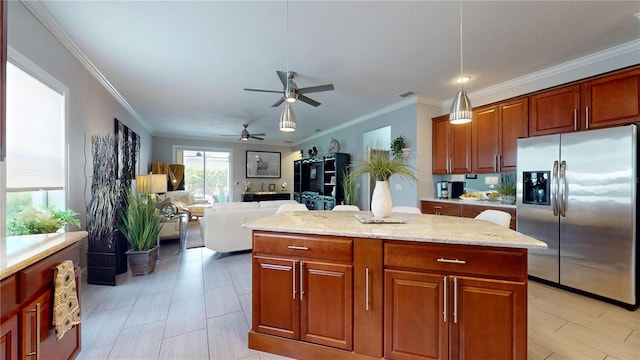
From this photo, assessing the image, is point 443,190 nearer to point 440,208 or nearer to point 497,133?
point 440,208

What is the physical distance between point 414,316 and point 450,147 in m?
3.33

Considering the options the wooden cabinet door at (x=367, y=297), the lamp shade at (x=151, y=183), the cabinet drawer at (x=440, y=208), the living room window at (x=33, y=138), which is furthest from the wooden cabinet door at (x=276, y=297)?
the lamp shade at (x=151, y=183)

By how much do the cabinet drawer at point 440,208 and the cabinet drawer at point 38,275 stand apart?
161 inches

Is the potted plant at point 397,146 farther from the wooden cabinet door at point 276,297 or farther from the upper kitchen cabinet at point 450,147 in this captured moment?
the wooden cabinet door at point 276,297

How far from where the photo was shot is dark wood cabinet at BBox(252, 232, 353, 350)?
5.39 feet

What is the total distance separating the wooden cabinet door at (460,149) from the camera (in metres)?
3.89

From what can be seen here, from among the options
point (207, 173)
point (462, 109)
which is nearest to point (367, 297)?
point (462, 109)

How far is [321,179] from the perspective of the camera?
690 cm

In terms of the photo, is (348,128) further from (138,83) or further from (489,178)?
(138,83)

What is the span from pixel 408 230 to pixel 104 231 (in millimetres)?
3237

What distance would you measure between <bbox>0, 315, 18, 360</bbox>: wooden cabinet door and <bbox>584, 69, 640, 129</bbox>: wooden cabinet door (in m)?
4.60

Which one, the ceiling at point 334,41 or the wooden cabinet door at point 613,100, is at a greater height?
the ceiling at point 334,41

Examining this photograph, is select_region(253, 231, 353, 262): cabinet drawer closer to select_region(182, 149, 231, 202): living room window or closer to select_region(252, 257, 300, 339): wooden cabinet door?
select_region(252, 257, 300, 339): wooden cabinet door

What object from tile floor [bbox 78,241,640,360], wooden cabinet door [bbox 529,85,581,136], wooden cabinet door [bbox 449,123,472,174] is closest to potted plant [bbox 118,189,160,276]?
tile floor [bbox 78,241,640,360]
